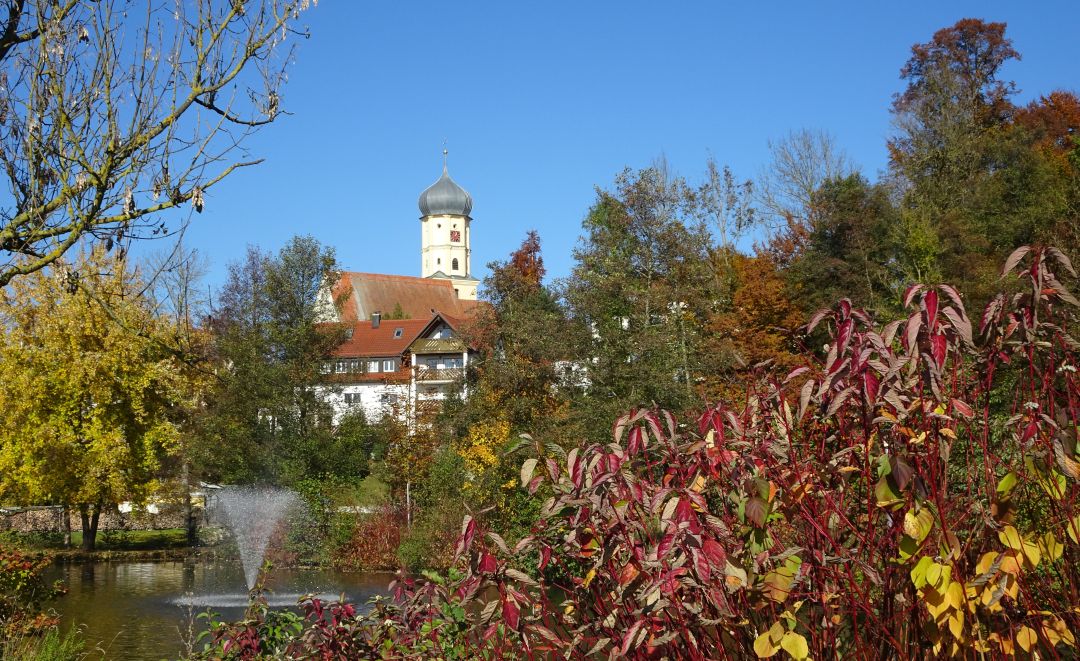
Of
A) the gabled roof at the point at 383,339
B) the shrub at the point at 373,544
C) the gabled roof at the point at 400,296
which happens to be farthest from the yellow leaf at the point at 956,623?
the gabled roof at the point at 400,296

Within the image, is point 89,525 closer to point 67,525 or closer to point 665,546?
point 67,525

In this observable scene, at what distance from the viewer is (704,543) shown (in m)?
2.44

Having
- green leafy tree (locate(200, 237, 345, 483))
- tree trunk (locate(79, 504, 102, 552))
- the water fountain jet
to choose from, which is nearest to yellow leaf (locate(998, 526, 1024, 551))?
the water fountain jet

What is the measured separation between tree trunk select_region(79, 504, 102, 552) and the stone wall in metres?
0.89

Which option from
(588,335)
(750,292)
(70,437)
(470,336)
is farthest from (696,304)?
(70,437)

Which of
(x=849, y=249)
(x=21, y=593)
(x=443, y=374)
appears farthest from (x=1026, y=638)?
(x=443, y=374)

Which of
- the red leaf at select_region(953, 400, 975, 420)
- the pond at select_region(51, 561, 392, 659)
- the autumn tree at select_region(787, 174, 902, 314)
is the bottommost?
the pond at select_region(51, 561, 392, 659)

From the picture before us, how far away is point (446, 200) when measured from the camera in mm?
126688

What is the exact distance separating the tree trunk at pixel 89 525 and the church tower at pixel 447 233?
95.6 meters

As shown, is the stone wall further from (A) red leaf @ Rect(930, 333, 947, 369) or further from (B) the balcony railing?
(A) red leaf @ Rect(930, 333, 947, 369)

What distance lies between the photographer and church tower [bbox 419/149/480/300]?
412 ft

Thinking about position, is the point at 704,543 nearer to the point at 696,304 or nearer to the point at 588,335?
the point at 588,335

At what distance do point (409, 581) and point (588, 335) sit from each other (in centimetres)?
2460

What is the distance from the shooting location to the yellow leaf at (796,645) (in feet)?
7.48
